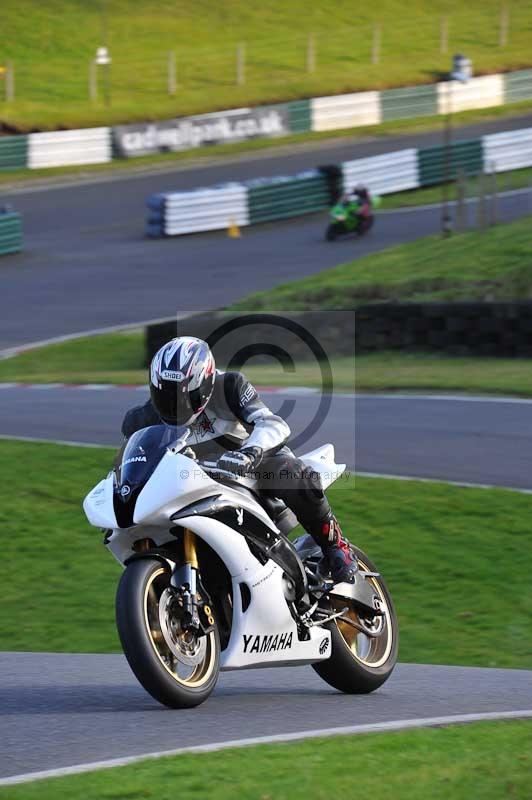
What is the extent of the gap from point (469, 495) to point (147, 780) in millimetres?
6421

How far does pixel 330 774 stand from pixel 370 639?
81.4 inches

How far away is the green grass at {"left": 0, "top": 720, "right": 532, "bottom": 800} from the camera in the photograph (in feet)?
13.8

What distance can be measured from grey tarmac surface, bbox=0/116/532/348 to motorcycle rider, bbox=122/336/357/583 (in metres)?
15.1

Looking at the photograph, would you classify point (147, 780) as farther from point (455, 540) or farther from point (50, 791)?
point (455, 540)

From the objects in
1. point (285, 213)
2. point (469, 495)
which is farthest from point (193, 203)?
point (469, 495)

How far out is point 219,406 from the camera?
5.77 metres

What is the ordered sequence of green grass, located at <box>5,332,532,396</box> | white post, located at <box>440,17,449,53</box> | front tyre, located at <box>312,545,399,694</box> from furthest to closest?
white post, located at <box>440,17,449,53</box>
green grass, located at <box>5,332,532,396</box>
front tyre, located at <box>312,545,399,694</box>

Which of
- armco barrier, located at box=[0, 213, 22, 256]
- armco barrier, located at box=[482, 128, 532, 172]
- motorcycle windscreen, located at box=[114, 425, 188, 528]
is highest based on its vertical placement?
armco barrier, located at box=[482, 128, 532, 172]

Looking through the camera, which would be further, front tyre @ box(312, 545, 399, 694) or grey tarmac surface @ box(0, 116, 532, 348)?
grey tarmac surface @ box(0, 116, 532, 348)

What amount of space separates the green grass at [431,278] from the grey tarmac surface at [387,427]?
432 cm

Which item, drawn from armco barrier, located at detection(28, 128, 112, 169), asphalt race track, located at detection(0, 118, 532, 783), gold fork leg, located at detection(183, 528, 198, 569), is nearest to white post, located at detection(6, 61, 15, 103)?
armco barrier, located at detection(28, 128, 112, 169)

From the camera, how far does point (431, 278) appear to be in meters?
19.0

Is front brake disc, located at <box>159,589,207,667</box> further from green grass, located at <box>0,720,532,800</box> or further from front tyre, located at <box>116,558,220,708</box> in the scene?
green grass, located at <box>0,720,532,800</box>

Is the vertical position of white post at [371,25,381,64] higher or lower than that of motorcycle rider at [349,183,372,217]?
higher
